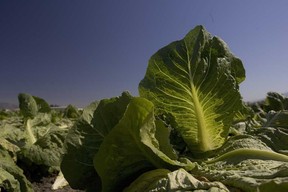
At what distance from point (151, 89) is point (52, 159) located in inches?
142

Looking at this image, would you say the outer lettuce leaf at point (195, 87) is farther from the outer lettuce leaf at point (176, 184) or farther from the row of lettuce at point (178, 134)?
the outer lettuce leaf at point (176, 184)

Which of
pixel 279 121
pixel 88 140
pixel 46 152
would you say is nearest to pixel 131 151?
pixel 88 140

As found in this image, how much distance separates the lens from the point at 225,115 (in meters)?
2.58

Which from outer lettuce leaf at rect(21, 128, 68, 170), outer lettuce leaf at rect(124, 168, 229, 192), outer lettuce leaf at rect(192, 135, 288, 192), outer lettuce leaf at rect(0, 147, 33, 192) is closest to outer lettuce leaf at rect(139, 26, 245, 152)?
outer lettuce leaf at rect(192, 135, 288, 192)

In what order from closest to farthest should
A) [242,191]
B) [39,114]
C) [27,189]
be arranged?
[242,191] < [27,189] < [39,114]

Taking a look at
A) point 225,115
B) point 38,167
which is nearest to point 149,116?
point 225,115

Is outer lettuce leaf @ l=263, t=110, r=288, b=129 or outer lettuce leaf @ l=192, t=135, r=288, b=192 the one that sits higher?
outer lettuce leaf @ l=263, t=110, r=288, b=129

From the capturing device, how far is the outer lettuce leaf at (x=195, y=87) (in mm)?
2514

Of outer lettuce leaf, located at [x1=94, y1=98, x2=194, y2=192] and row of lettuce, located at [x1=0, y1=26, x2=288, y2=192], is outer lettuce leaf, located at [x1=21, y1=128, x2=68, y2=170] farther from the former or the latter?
outer lettuce leaf, located at [x1=94, y1=98, x2=194, y2=192]

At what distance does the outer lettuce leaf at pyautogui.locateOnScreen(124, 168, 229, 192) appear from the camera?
1841mm

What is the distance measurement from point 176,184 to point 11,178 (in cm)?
283

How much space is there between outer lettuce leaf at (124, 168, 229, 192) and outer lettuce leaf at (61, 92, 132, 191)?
0.52 metres

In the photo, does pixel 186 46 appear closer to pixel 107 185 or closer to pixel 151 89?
pixel 151 89

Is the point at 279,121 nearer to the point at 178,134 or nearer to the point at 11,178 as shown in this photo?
the point at 178,134
